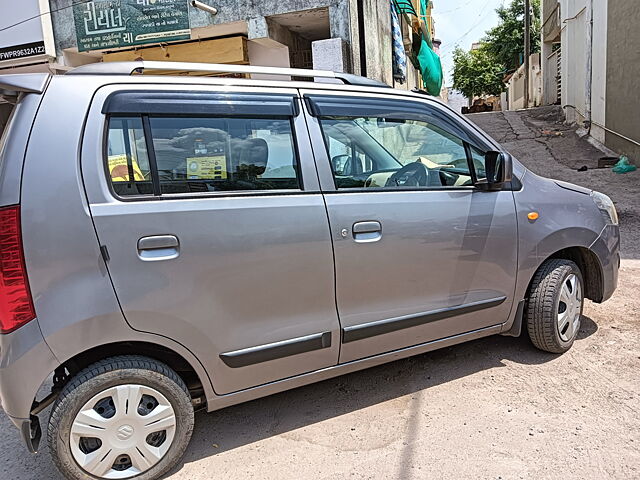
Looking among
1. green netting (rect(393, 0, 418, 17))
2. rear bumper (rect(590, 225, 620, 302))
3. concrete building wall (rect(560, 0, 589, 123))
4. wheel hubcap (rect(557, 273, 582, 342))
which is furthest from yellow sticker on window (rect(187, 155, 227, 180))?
concrete building wall (rect(560, 0, 589, 123))

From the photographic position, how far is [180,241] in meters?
2.39

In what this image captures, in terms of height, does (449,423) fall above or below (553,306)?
below

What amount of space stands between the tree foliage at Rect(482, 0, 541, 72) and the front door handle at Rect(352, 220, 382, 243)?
3237 cm

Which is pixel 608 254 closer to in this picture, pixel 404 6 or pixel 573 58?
pixel 404 6

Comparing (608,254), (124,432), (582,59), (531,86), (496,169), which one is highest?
(531,86)

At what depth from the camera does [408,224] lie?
2.94 meters

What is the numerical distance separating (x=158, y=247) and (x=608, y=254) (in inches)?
128

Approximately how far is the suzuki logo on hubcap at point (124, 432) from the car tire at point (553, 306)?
8.89ft

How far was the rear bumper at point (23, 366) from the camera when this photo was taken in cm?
218

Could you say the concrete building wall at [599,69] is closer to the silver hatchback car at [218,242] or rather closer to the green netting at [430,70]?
the green netting at [430,70]

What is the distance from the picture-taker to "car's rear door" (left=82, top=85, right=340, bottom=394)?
7.66 ft

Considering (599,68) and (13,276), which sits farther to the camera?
(599,68)

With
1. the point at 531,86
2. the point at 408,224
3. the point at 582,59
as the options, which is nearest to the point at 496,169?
the point at 408,224

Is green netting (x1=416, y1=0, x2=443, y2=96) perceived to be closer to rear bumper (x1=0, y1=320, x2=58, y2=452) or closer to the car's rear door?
the car's rear door
